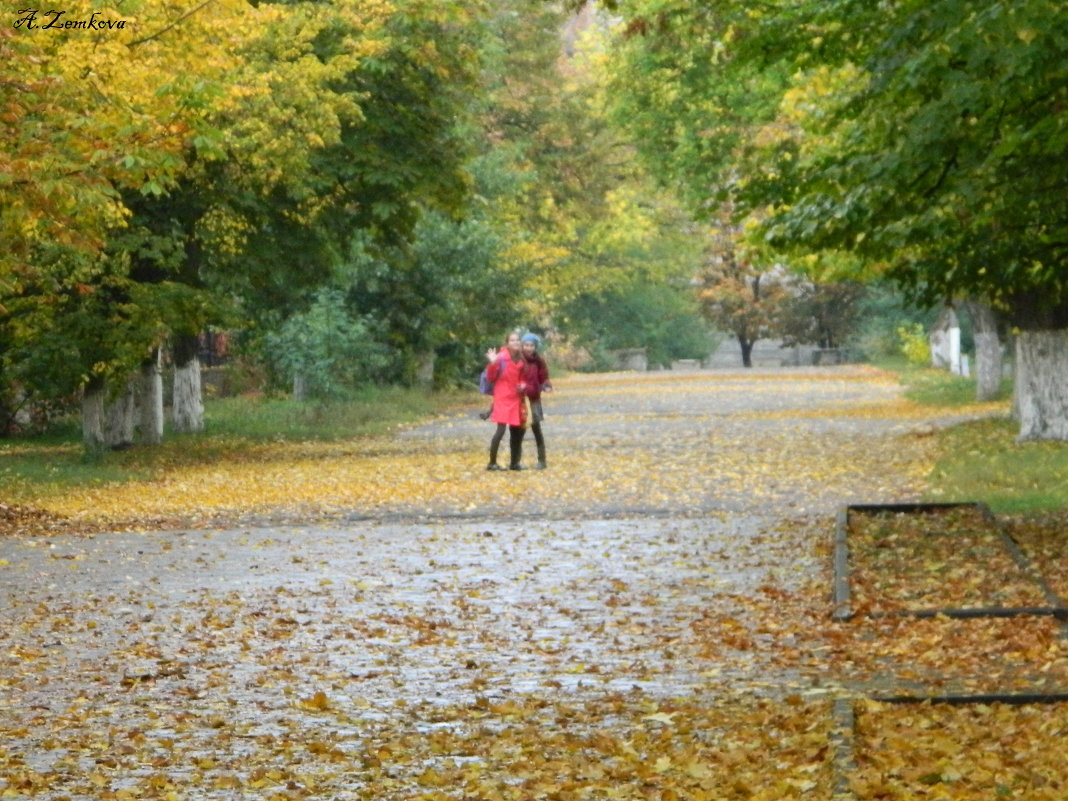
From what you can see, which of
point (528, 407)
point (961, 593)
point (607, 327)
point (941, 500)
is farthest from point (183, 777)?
point (607, 327)

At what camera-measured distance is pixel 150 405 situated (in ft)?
107

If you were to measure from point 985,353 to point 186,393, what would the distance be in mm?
16223

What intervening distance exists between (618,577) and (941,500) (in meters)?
6.31

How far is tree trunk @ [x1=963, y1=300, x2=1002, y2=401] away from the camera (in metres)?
39.6

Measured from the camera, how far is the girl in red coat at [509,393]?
2655 centimetres

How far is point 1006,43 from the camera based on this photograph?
40.5ft

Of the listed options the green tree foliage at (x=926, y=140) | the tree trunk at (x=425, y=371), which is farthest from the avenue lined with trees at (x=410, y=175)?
the tree trunk at (x=425, y=371)

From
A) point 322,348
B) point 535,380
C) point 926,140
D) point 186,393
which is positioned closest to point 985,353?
point 322,348

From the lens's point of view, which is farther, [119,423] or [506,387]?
Result: [119,423]

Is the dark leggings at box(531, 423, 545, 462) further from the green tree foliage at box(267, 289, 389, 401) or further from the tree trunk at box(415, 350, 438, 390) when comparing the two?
the tree trunk at box(415, 350, 438, 390)

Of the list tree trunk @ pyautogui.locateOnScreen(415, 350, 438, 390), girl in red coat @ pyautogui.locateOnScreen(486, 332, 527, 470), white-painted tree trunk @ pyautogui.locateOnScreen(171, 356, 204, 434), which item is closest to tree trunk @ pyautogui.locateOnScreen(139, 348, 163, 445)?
white-painted tree trunk @ pyautogui.locateOnScreen(171, 356, 204, 434)

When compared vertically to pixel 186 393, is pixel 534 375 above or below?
above

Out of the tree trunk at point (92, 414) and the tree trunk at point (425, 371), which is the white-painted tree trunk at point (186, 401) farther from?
the tree trunk at point (425, 371)

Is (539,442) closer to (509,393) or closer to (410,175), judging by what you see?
(509,393)
